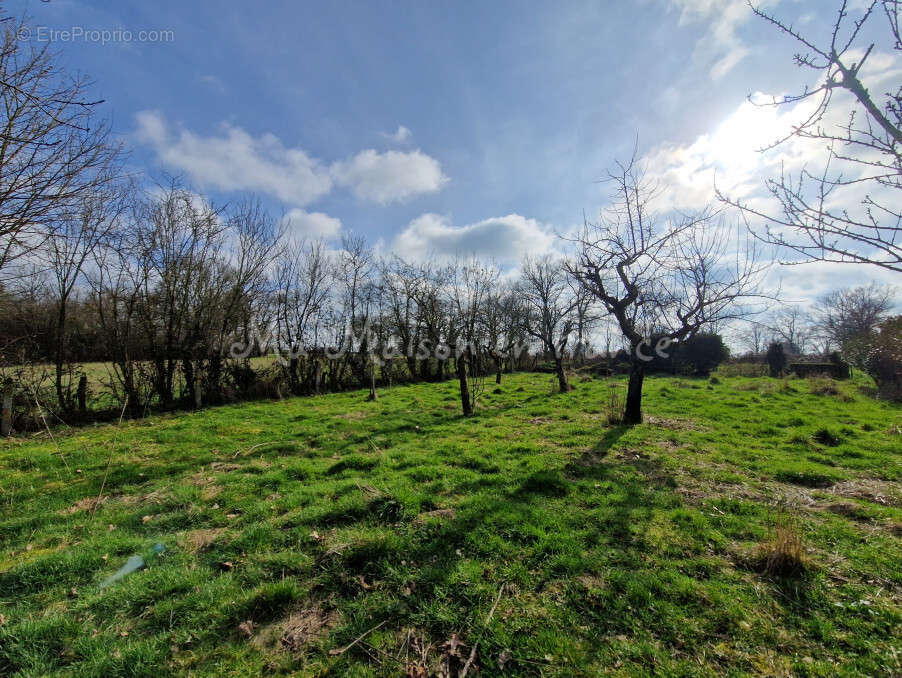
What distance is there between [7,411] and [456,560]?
39.8ft

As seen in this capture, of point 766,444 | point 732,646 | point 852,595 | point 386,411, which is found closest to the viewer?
point 732,646

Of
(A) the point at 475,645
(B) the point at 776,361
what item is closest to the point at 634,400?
(A) the point at 475,645

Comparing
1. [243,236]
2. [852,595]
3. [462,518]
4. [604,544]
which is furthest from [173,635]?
[243,236]

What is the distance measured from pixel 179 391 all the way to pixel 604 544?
564 inches

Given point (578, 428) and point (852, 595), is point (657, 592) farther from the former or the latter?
point (578, 428)

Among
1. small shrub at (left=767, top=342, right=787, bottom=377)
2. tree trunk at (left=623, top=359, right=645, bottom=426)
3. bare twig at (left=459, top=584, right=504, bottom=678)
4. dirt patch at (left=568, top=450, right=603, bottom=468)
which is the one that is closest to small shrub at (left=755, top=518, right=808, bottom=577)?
bare twig at (left=459, top=584, right=504, bottom=678)

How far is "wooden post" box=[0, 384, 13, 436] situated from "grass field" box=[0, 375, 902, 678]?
10.8 feet

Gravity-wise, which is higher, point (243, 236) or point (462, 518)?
point (243, 236)

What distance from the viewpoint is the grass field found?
2295 millimetres

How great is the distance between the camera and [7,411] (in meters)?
8.27

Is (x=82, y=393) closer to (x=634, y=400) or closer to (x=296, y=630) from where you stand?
(x=296, y=630)

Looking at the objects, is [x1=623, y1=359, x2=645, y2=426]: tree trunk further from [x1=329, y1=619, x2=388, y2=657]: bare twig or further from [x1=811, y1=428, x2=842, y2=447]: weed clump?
[x1=329, y1=619, x2=388, y2=657]: bare twig

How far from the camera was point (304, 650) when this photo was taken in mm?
2350

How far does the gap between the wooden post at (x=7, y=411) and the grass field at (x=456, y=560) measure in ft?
10.8
